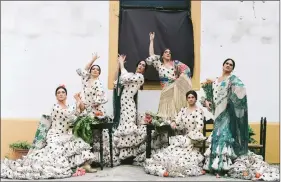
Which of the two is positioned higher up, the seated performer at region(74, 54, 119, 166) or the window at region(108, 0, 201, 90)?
the window at region(108, 0, 201, 90)

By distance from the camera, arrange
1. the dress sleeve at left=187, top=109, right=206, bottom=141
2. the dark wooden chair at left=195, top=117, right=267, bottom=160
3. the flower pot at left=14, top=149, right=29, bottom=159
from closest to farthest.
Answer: the dress sleeve at left=187, top=109, right=206, bottom=141 → the dark wooden chair at left=195, top=117, right=267, bottom=160 → the flower pot at left=14, top=149, right=29, bottom=159

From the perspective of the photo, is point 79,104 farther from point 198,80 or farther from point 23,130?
point 198,80

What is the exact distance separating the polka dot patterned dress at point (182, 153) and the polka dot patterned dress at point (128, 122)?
62 cm

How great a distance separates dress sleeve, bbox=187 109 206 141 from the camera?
7.12m

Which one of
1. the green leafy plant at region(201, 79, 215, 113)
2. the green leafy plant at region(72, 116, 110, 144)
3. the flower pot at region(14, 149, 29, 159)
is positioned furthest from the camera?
the flower pot at region(14, 149, 29, 159)

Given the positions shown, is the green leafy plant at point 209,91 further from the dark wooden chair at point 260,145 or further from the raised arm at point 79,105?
the raised arm at point 79,105

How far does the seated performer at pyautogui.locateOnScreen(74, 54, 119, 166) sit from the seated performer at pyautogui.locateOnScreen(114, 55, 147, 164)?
7.9 inches

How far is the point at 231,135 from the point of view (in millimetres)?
7094

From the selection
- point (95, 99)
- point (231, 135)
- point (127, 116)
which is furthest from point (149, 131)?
point (231, 135)

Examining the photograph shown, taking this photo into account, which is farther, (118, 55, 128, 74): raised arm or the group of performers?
(118, 55, 128, 74): raised arm

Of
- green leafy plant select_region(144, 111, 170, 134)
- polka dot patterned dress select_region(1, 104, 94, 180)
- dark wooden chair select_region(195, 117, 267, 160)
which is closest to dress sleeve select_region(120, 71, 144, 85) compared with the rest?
green leafy plant select_region(144, 111, 170, 134)

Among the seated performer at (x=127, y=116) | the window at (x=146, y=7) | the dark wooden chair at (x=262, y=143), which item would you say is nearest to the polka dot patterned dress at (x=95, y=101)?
the seated performer at (x=127, y=116)

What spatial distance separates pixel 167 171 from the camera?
22.6 ft

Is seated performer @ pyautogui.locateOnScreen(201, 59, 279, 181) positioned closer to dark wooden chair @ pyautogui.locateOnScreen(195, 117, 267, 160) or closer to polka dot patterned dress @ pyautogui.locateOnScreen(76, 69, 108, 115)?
dark wooden chair @ pyautogui.locateOnScreen(195, 117, 267, 160)
